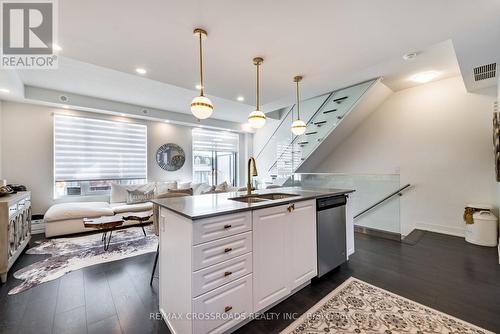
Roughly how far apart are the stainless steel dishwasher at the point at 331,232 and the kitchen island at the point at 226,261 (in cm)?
31

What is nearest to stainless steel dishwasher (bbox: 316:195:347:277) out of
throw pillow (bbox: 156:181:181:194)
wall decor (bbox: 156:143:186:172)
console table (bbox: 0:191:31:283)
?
console table (bbox: 0:191:31:283)

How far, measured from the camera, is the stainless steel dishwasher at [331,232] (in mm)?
2375

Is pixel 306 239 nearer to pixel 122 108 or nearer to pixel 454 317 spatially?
pixel 454 317

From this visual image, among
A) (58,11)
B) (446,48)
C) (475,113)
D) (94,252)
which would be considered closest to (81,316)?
(94,252)

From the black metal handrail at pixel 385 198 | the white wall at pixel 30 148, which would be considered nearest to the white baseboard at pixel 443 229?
the black metal handrail at pixel 385 198

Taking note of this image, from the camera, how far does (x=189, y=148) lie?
667cm

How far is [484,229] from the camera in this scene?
3.26 metres

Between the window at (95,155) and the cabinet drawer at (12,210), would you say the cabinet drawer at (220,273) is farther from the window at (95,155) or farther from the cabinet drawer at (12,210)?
the window at (95,155)

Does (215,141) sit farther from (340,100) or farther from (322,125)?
(340,100)

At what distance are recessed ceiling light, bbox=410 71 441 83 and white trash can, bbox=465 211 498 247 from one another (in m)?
2.44

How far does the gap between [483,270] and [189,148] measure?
663cm

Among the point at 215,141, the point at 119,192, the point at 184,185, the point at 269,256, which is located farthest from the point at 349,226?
the point at 215,141

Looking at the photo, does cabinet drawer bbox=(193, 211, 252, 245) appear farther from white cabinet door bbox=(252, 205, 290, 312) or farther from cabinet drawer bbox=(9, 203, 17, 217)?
cabinet drawer bbox=(9, 203, 17, 217)

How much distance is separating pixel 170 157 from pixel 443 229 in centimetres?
668
